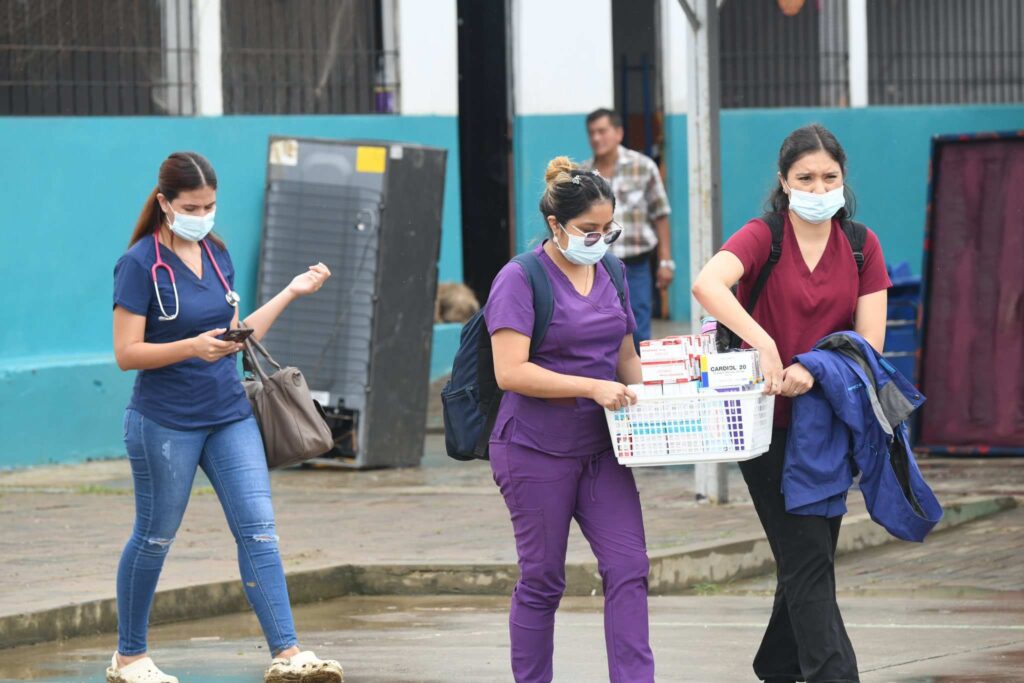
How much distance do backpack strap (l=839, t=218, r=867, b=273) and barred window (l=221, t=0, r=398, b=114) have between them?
9.52 meters

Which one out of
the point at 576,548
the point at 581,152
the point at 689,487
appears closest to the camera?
the point at 576,548

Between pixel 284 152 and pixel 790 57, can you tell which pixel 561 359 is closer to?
pixel 284 152

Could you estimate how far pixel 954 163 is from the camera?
12320mm

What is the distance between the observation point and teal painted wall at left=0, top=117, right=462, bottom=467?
43.2 feet

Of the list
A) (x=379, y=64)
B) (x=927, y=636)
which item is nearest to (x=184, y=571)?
(x=927, y=636)

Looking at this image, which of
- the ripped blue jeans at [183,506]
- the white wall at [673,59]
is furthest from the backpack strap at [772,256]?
the white wall at [673,59]

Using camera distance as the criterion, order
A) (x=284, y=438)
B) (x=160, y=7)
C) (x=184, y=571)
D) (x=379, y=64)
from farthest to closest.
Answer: (x=379, y=64) → (x=160, y=7) → (x=184, y=571) → (x=284, y=438)

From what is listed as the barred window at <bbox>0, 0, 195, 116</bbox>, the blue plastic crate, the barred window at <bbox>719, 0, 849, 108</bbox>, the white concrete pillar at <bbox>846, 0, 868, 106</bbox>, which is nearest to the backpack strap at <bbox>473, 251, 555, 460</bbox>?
the blue plastic crate

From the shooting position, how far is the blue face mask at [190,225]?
21.4 ft

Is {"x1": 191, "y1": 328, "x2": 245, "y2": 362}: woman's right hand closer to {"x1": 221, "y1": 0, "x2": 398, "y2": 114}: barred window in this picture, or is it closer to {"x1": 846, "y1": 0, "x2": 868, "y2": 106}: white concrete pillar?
{"x1": 221, "y1": 0, "x2": 398, "y2": 114}: barred window

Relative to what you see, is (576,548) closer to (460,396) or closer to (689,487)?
(689,487)

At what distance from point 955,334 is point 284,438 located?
22.2 ft

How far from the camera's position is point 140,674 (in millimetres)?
6605

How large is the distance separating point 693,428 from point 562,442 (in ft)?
1.33
